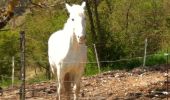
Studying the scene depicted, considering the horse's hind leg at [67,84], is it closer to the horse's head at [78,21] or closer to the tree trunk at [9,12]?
the horse's head at [78,21]

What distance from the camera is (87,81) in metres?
12.6

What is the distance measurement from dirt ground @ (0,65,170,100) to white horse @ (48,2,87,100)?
1.48 m

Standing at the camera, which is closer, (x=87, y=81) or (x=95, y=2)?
(x=87, y=81)

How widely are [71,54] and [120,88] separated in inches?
118

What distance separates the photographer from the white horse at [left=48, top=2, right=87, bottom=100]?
7.97 meters

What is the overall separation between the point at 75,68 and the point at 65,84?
1.89 ft

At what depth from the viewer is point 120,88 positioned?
10961mm

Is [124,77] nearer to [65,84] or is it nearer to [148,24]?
[65,84]

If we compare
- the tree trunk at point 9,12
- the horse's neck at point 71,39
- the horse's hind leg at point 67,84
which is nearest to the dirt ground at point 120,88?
→ the horse's hind leg at point 67,84

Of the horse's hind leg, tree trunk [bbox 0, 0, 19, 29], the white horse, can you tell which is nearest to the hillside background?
tree trunk [bbox 0, 0, 19, 29]

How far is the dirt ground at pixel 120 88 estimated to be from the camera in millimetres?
9992

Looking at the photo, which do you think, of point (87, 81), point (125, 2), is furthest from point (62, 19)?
point (87, 81)

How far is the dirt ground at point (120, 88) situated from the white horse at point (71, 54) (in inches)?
58.4

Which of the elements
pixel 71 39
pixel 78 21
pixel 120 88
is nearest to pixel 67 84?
pixel 71 39
